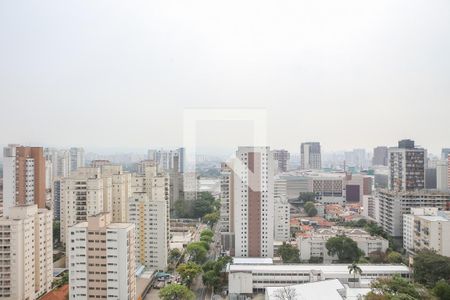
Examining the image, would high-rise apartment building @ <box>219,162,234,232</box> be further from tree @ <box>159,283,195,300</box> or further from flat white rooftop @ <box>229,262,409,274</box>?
tree @ <box>159,283,195,300</box>

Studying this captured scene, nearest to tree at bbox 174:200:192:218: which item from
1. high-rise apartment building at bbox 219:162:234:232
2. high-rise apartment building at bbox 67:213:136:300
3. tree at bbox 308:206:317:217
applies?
high-rise apartment building at bbox 219:162:234:232

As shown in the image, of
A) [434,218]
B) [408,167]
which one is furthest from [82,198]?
[408,167]

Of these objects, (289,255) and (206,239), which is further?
(206,239)

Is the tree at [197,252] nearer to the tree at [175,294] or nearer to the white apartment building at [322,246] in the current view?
the white apartment building at [322,246]

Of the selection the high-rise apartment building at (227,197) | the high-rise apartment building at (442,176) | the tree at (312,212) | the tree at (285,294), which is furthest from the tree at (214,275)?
the high-rise apartment building at (442,176)

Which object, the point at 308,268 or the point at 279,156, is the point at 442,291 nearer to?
the point at 308,268
